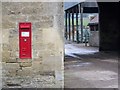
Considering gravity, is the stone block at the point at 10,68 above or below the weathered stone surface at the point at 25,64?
below

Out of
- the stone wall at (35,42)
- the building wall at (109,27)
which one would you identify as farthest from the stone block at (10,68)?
the building wall at (109,27)

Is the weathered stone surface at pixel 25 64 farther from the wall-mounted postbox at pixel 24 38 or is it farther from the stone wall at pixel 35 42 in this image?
the wall-mounted postbox at pixel 24 38

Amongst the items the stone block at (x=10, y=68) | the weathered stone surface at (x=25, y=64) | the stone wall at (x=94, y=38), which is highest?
the stone wall at (x=94, y=38)

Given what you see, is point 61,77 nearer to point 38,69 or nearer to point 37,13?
point 38,69

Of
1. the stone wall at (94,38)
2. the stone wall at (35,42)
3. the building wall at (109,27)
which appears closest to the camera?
the stone wall at (35,42)

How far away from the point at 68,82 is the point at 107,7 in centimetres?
1679

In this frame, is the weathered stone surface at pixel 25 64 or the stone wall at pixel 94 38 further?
the stone wall at pixel 94 38

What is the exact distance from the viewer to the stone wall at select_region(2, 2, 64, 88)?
819cm

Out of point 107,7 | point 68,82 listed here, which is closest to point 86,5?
point 107,7

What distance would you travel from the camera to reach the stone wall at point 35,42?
8.19m

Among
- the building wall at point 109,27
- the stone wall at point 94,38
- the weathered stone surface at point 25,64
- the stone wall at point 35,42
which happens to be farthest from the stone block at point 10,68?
the stone wall at point 94,38

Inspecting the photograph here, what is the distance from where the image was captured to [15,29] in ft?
27.0

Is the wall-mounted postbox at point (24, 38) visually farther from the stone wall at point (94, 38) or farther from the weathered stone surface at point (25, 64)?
the stone wall at point (94, 38)

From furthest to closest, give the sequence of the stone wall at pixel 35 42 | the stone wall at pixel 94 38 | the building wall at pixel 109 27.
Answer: the stone wall at pixel 94 38
the building wall at pixel 109 27
the stone wall at pixel 35 42
